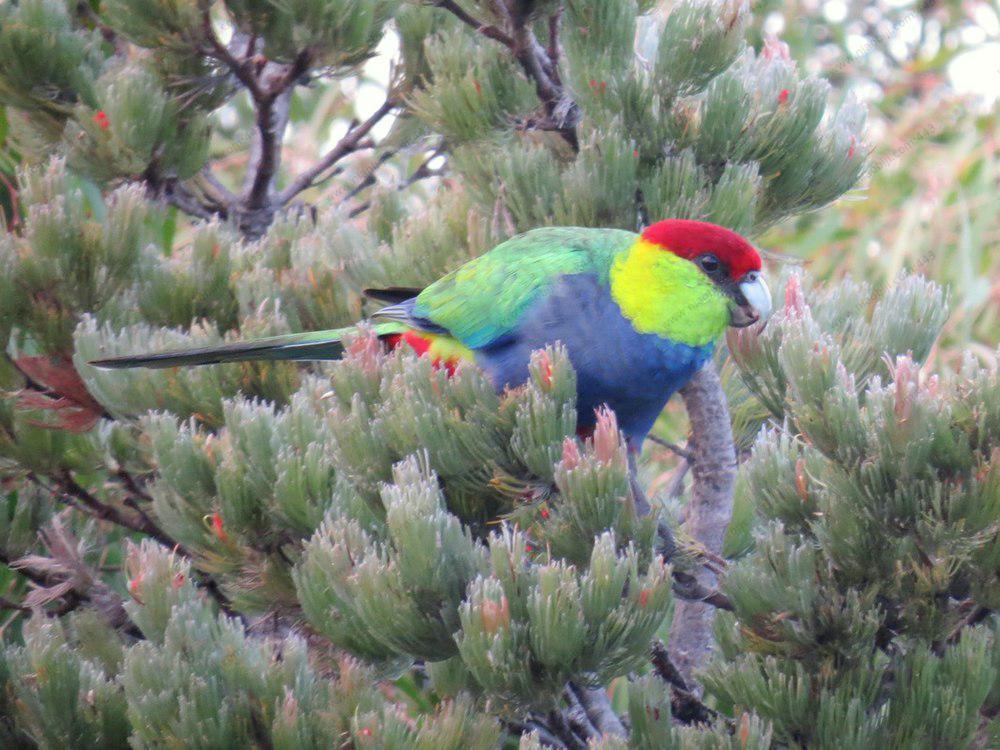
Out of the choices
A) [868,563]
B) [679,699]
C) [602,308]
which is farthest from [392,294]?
[868,563]

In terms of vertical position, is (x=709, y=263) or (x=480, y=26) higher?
(x=480, y=26)

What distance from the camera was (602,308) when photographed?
6.38 feet

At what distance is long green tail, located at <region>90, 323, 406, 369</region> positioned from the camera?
175 centimetres

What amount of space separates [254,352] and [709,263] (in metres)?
0.74

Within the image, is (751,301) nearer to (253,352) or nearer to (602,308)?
(602,308)

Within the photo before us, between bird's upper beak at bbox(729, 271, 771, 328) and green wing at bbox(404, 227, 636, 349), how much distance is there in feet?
0.65

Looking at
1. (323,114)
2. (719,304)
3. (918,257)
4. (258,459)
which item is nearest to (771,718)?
(258,459)

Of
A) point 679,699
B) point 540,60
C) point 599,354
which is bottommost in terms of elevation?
point 679,699

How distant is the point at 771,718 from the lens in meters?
1.27

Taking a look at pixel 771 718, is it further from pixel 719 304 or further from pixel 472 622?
pixel 719 304

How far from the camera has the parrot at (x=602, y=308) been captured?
1865mm

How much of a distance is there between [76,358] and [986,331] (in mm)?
3078

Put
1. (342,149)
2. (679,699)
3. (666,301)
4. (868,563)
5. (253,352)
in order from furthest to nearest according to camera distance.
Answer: (342,149) → (666,301) → (253,352) → (679,699) → (868,563)

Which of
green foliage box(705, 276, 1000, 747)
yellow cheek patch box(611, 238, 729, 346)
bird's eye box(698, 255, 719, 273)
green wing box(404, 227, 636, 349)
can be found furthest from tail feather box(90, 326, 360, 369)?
green foliage box(705, 276, 1000, 747)
